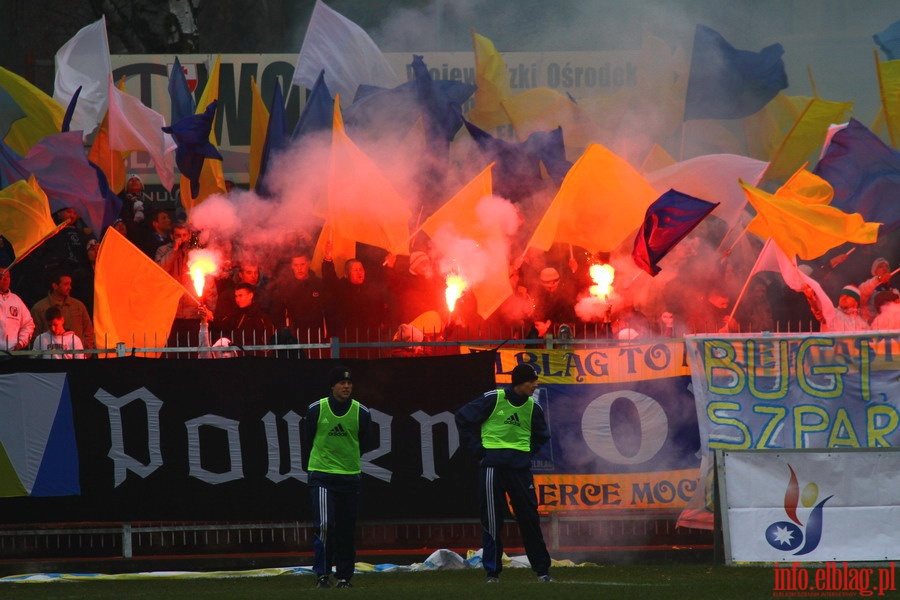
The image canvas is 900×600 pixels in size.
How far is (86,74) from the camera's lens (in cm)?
1554

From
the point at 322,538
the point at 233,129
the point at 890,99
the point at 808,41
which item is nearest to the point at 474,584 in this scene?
the point at 322,538

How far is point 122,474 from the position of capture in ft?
37.3

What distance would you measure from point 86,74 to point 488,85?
4.52 metres

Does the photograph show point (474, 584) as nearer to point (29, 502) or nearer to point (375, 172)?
point (29, 502)

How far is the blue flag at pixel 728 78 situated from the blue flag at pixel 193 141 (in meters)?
5.22

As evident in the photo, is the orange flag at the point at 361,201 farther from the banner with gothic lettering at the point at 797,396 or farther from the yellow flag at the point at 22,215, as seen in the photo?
the banner with gothic lettering at the point at 797,396

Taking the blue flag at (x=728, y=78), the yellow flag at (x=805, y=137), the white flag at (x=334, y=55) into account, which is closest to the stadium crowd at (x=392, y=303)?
the yellow flag at (x=805, y=137)

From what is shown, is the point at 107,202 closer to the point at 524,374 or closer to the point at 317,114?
the point at 317,114

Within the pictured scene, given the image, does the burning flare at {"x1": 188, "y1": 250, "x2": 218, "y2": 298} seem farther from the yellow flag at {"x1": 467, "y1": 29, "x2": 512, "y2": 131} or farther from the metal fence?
the yellow flag at {"x1": 467, "y1": 29, "x2": 512, "y2": 131}

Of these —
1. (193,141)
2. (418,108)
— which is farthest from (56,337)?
(418,108)

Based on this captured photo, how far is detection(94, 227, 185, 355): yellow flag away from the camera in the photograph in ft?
39.2

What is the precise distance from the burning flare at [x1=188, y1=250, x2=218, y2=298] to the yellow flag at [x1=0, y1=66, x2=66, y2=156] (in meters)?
2.58

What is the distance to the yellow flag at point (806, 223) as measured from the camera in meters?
12.0

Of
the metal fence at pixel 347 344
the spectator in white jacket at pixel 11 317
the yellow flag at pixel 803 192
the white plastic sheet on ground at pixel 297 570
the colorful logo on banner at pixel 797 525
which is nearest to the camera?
the colorful logo on banner at pixel 797 525
